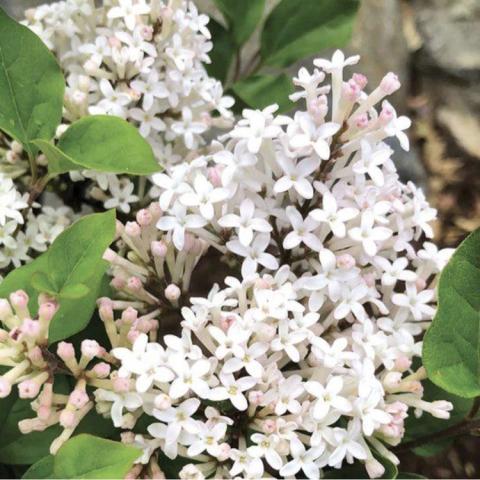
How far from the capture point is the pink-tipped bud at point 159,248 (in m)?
0.83

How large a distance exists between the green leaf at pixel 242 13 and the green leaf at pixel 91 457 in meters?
0.65

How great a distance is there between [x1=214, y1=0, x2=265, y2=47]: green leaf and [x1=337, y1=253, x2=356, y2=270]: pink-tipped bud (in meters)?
0.49

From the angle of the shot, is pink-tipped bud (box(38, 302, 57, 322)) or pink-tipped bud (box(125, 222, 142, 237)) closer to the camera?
pink-tipped bud (box(38, 302, 57, 322))

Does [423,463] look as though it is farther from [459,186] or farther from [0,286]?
[0,286]

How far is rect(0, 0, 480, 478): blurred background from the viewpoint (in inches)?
74.0

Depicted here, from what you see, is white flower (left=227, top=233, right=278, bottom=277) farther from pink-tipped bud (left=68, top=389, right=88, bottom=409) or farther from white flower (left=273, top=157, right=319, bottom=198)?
pink-tipped bud (left=68, top=389, right=88, bottom=409)

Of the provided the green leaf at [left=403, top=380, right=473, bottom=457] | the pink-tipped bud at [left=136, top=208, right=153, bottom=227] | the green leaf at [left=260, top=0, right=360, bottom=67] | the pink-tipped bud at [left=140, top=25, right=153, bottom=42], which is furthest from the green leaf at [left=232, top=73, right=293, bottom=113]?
the green leaf at [left=403, top=380, right=473, bottom=457]

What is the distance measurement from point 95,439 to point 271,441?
0.17 metres

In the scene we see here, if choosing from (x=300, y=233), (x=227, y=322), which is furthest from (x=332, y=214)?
(x=227, y=322)

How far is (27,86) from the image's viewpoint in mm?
864

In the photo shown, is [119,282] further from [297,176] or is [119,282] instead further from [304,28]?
[304,28]

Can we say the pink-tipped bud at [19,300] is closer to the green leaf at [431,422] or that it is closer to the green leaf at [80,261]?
the green leaf at [80,261]

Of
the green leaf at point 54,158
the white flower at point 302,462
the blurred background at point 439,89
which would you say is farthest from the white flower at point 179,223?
the blurred background at point 439,89

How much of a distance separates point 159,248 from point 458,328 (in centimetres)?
32
